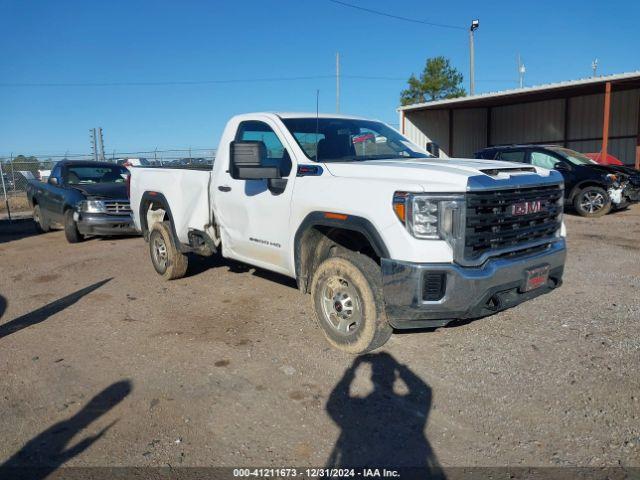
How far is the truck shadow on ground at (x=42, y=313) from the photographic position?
5383 millimetres

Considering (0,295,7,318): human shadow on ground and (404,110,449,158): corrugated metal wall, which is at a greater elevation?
(404,110,449,158): corrugated metal wall

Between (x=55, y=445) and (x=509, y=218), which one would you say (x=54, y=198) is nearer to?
(x=55, y=445)

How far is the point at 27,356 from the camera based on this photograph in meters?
4.59

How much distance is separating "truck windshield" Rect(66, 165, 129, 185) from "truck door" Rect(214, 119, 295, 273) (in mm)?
6618

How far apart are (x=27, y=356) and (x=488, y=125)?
26.3m

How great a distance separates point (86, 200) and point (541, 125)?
2188 centimetres

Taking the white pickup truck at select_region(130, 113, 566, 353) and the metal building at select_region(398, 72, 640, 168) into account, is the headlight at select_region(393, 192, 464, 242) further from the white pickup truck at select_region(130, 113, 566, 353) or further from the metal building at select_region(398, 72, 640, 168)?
the metal building at select_region(398, 72, 640, 168)

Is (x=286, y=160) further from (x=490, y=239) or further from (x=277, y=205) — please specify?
(x=490, y=239)

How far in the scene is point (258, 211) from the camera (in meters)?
5.13

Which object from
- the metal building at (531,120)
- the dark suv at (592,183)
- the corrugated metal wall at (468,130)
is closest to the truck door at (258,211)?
the dark suv at (592,183)

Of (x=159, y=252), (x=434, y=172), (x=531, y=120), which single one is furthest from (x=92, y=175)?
(x=531, y=120)

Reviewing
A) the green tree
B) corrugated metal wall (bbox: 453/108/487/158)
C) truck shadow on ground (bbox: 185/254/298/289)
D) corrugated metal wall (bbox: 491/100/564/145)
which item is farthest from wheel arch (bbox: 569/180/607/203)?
the green tree

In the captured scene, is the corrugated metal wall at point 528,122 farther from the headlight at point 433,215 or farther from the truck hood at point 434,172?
the headlight at point 433,215

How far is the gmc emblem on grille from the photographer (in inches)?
156
